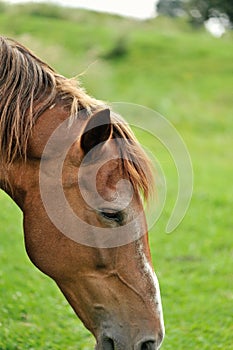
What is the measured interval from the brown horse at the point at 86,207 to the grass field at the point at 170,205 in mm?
537

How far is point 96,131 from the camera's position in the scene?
2830mm

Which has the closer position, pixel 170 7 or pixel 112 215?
pixel 112 215

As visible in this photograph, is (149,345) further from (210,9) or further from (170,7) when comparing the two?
(170,7)

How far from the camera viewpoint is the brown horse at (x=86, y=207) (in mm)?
2951

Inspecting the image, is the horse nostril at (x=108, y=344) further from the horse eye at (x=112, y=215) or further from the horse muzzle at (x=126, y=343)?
the horse eye at (x=112, y=215)

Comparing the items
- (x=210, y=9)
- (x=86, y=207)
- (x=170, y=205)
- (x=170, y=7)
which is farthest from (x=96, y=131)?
(x=170, y=7)

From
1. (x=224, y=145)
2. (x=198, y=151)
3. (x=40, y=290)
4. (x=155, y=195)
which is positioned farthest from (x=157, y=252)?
(x=224, y=145)

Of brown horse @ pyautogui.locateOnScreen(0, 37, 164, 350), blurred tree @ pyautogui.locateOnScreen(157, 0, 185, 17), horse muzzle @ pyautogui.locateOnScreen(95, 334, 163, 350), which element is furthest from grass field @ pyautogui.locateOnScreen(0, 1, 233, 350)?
blurred tree @ pyautogui.locateOnScreen(157, 0, 185, 17)

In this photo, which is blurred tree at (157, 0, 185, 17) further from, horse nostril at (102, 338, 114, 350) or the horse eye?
horse nostril at (102, 338, 114, 350)

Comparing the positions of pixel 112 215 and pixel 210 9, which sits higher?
pixel 112 215

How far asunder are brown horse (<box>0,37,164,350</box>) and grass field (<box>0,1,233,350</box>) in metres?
0.54

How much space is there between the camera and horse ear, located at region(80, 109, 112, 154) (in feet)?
9.07

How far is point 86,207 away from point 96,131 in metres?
0.35

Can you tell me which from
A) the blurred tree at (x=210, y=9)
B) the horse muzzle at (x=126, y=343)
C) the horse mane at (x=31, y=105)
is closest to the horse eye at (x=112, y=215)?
the horse mane at (x=31, y=105)
